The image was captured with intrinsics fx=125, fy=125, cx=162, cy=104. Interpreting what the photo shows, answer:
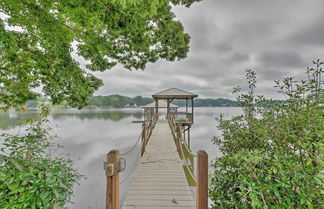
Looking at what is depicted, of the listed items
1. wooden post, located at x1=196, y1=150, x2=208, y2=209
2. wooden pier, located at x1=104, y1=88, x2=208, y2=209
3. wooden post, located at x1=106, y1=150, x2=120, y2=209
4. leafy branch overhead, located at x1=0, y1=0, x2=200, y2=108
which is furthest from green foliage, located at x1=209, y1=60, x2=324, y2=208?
leafy branch overhead, located at x1=0, y1=0, x2=200, y2=108

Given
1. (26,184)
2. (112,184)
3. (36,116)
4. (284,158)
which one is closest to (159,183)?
(112,184)

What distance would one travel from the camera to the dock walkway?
2.57 meters

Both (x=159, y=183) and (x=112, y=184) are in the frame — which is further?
(x=159, y=183)

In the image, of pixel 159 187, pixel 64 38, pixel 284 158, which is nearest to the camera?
pixel 284 158

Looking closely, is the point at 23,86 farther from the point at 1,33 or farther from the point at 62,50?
the point at 1,33

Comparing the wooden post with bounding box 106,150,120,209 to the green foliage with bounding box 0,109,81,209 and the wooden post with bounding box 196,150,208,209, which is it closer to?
the green foliage with bounding box 0,109,81,209

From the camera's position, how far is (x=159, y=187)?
10.1ft

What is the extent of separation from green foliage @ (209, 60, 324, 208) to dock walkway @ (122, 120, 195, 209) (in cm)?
145

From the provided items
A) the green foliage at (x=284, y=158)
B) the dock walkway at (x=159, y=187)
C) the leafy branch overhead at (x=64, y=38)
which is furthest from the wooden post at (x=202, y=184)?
the leafy branch overhead at (x=64, y=38)

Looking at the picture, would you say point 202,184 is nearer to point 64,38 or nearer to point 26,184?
point 26,184

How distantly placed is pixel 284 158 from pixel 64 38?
15.7 ft

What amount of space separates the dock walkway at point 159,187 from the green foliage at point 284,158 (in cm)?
145

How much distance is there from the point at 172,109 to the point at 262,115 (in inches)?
541

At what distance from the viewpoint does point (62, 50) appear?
9.78 feet
